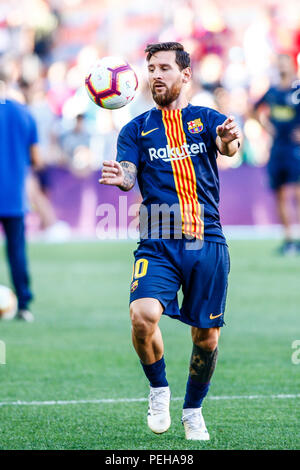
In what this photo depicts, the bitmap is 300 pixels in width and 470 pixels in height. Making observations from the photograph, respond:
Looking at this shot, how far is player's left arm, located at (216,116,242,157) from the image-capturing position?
17.5 ft

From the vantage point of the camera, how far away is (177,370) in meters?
7.67

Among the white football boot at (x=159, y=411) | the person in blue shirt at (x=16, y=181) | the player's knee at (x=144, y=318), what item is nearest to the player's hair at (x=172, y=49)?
the player's knee at (x=144, y=318)

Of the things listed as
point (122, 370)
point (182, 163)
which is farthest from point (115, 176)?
point (122, 370)

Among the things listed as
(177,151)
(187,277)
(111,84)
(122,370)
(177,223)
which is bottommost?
(122,370)

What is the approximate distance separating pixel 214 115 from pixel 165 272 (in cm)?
94

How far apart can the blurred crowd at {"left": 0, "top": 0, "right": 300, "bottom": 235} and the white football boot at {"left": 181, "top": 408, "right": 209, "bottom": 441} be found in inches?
430

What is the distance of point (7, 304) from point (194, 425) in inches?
202

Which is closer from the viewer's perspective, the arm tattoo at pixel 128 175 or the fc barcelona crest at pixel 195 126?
the arm tattoo at pixel 128 175

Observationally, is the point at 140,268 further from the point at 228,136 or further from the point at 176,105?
the point at 176,105

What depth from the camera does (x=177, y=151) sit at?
5.61 m

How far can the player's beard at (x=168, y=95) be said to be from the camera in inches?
222

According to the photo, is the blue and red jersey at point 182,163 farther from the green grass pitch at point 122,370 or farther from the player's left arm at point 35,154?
the player's left arm at point 35,154
